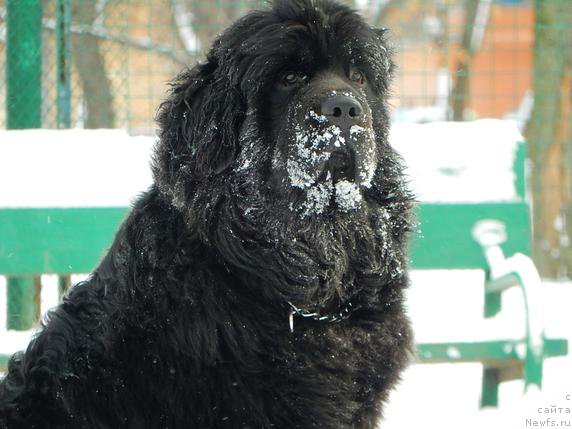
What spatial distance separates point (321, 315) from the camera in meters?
3.32

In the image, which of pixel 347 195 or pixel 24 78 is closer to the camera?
pixel 347 195

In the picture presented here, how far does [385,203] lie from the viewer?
137 inches

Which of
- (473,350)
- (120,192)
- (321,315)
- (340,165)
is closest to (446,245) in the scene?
(473,350)

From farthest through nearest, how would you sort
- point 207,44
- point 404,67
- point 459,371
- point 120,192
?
point 404,67 < point 207,44 < point 459,371 < point 120,192

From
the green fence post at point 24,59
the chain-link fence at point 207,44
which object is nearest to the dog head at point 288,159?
the green fence post at point 24,59

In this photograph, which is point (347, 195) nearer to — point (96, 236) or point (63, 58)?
point (96, 236)

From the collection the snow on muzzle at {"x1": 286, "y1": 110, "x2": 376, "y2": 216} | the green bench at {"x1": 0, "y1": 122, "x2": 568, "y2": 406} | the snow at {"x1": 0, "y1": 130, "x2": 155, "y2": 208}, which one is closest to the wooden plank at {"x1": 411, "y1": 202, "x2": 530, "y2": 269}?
the green bench at {"x1": 0, "y1": 122, "x2": 568, "y2": 406}

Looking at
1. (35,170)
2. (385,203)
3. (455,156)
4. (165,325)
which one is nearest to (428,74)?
(455,156)

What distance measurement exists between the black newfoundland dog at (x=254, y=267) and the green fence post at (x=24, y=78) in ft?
9.31

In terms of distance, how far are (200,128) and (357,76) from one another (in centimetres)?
64

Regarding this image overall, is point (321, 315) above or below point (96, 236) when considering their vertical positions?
below

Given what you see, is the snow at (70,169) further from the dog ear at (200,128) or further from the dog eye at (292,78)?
the dog eye at (292,78)

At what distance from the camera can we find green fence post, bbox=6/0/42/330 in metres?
6.09

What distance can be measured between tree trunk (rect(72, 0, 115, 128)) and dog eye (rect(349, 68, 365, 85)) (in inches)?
166
